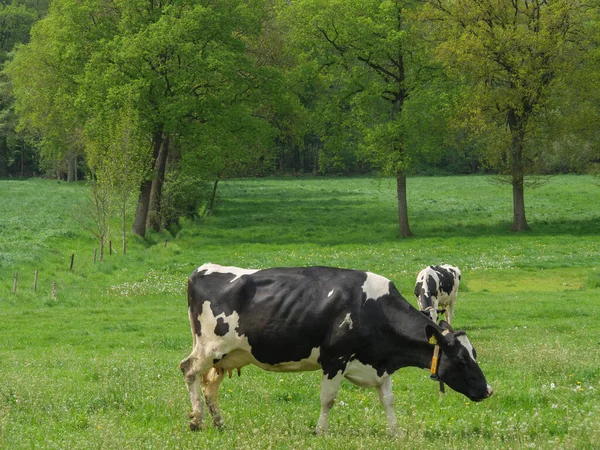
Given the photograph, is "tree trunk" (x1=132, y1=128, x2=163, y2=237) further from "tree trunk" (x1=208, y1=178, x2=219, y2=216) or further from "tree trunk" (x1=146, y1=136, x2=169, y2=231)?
"tree trunk" (x1=208, y1=178, x2=219, y2=216)

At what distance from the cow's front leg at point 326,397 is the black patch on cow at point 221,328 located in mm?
1508

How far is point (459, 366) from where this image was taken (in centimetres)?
1084

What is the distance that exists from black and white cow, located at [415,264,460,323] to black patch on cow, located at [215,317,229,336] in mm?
10602

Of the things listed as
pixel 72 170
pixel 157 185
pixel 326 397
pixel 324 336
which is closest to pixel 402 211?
pixel 157 185

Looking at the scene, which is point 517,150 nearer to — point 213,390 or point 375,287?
point 375,287

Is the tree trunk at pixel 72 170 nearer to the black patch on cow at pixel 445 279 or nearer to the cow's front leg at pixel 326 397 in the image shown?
the black patch on cow at pixel 445 279

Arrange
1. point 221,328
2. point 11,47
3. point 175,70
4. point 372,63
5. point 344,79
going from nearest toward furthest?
point 221,328
point 175,70
point 372,63
point 344,79
point 11,47

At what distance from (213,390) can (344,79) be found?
141 ft

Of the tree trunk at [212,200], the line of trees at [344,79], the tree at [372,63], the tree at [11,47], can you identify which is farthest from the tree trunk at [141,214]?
the tree at [11,47]

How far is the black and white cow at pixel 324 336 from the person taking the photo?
10.8 metres

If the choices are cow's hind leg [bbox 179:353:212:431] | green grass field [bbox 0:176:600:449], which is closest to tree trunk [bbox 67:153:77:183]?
green grass field [bbox 0:176:600:449]

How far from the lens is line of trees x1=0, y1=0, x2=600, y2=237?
47.4 metres

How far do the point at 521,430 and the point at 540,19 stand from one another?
139ft

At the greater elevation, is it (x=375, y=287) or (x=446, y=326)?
(x=375, y=287)
